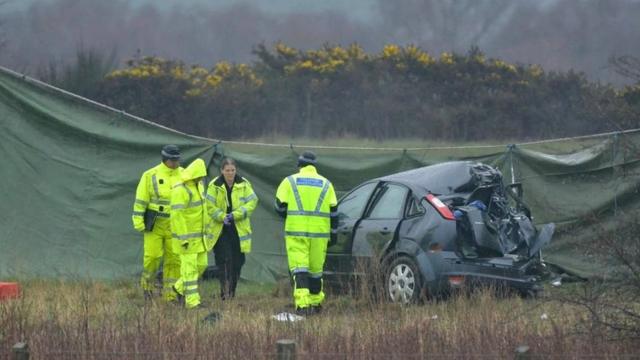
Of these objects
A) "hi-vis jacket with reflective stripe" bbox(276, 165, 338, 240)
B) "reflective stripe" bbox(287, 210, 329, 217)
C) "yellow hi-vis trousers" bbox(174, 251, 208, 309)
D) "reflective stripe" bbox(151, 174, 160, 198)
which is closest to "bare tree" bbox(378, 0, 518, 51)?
"reflective stripe" bbox(151, 174, 160, 198)

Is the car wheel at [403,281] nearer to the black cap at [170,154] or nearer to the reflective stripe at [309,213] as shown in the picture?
the reflective stripe at [309,213]

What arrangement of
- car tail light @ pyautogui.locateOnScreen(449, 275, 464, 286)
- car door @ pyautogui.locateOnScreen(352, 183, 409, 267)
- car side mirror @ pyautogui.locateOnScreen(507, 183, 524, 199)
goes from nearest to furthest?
car tail light @ pyautogui.locateOnScreen(449, 275, 464, 286)
car door @ pyautogui.locateOnScreen(352, 183, 409, 267)
car side mirror @ pyautogui.locateOnScreen(507, 183, 524, 199)

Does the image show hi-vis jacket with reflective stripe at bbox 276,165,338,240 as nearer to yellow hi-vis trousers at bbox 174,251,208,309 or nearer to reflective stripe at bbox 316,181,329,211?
reflective stripe at bbox 316,181,329,211

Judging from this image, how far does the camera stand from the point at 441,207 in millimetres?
12305

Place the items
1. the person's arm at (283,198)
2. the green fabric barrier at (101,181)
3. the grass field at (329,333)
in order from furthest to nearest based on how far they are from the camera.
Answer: the green fabric barrier at (101,181)
the person's arm at (283,198)
the grass field at (329,333)

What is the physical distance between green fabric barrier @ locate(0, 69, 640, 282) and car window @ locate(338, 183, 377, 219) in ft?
6.12

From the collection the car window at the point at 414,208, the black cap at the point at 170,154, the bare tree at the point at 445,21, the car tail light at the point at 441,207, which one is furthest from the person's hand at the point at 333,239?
the bare tree at the point at 445,21

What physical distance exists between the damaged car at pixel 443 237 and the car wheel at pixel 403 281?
0.03 feet

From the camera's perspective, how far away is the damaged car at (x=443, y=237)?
1210 centimetres

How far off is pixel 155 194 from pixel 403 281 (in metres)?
2.94

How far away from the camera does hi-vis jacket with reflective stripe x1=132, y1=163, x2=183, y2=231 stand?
43.6 feet

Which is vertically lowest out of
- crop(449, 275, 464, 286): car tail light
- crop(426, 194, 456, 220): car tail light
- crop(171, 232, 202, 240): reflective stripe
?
crop(449, 275, 464, 286): car tail light

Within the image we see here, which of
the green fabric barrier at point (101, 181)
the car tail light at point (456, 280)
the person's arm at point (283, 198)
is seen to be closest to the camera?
the car tail light at point (456, 280)

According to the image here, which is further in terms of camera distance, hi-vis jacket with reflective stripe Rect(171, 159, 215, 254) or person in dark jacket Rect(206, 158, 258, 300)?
person in dark jacket Rect(206, 158, 258, 300)
